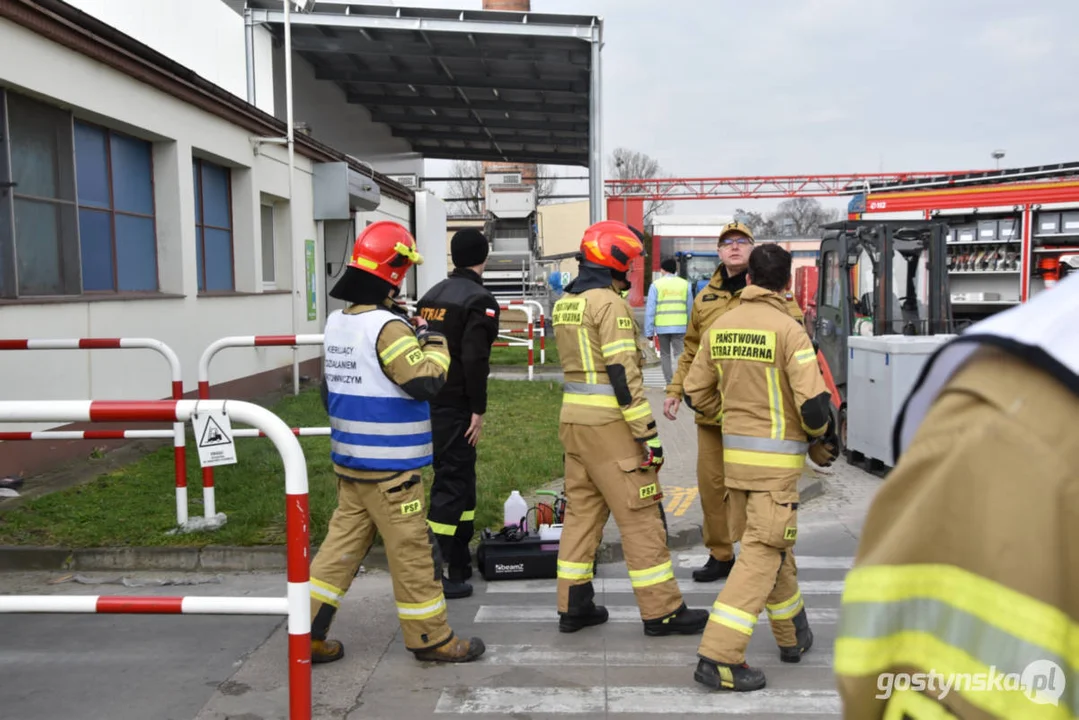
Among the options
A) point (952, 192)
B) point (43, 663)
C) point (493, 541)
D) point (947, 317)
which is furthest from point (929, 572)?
point (952, 192)

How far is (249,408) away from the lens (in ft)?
9.84

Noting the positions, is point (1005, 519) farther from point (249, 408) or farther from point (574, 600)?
point (574, 600)

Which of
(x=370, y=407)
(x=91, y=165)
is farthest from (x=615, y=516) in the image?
(x=91, y=165)

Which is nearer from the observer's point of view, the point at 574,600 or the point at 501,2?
the point at 574,600

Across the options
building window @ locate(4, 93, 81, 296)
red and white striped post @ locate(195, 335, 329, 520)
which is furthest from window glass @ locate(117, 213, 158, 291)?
red and white striped post @ locate(195, 335, 329, 520)

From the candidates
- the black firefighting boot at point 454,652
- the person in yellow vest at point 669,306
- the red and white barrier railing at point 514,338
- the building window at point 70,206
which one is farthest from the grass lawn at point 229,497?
the red and white barrier railing at point 514,338

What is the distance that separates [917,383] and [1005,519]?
0.68ft

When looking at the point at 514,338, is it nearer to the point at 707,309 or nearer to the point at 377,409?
the point at 707,309

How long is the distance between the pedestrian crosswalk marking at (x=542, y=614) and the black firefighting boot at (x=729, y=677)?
989 millimetres

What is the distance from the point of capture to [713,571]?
589 centimetres

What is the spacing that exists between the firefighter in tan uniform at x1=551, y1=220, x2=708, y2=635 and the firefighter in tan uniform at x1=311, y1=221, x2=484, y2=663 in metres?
0.77

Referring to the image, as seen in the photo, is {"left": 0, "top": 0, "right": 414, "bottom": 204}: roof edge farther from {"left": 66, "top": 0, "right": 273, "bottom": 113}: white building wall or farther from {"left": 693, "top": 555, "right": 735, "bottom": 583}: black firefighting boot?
{"left": 693, "top": 555, "right": 735, "bottom": 583}: black firefighting boot

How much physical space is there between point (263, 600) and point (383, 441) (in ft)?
4.89

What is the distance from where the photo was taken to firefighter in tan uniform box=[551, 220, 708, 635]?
473 cm
